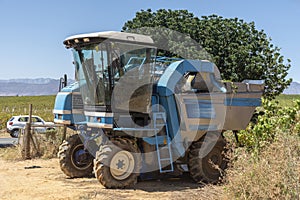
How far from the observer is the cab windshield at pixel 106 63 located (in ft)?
31.5

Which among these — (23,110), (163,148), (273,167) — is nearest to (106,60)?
(163,148)

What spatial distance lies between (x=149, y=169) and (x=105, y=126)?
173 cm

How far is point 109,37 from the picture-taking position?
30.8 feet

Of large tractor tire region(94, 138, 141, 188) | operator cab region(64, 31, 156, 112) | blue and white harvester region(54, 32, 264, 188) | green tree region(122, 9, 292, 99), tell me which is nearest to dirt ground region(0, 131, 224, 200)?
large tractor tire region(94, 138, 141, 188)

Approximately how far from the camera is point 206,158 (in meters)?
10.6

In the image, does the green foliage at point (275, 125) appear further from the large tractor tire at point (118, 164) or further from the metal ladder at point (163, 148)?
the large tractor tire at point (118, 164)

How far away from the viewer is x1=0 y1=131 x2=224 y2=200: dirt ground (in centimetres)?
866

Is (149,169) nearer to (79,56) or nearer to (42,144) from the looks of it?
(79,56)

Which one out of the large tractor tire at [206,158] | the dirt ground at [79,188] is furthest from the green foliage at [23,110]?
the large tractor tire at [206,158]

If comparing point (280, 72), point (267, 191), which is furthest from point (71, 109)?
point (280, 72)

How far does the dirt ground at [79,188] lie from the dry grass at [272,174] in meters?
0.66

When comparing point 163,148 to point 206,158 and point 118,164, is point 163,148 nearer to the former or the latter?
point 206,158

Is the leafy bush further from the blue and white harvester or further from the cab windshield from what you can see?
the cab windshield

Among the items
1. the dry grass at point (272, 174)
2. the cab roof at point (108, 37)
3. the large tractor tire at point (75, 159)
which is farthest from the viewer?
the large tractor tire at point (75, 159)
